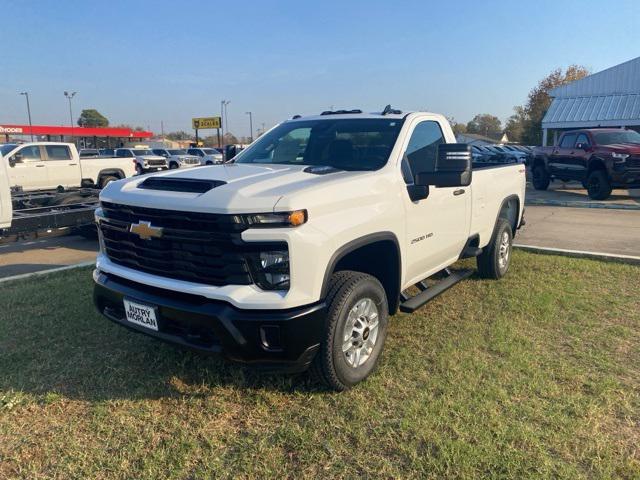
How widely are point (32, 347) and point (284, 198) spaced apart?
2.83m

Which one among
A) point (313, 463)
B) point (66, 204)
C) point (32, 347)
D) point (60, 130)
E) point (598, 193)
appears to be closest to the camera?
point (313, 463)

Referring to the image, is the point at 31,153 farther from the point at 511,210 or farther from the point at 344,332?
the point at 344,332

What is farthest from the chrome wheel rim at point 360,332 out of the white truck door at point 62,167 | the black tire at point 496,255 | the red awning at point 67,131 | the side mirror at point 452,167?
the red awning at point 67,131

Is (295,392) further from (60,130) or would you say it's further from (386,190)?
(60,130)

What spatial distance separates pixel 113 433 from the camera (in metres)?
3.01

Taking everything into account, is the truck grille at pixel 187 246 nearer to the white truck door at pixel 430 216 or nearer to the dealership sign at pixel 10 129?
the white truck door at pixel 430 216

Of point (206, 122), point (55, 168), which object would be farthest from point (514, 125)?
point (55, 168)

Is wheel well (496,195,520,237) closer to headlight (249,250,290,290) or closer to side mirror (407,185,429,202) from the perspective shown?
side mirror (407,185,429,202)

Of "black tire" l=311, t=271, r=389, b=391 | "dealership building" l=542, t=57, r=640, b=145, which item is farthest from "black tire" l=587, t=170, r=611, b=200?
"dealership building" l=542, t=57, r=640, b=145

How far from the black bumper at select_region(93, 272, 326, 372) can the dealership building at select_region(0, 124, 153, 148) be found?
49.9 m

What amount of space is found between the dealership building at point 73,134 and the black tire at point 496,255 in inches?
1942

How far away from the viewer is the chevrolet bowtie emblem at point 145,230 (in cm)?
315

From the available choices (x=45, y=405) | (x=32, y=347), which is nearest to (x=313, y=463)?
(x=45, y=405)

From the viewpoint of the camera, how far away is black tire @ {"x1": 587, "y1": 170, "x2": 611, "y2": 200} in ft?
46.1
